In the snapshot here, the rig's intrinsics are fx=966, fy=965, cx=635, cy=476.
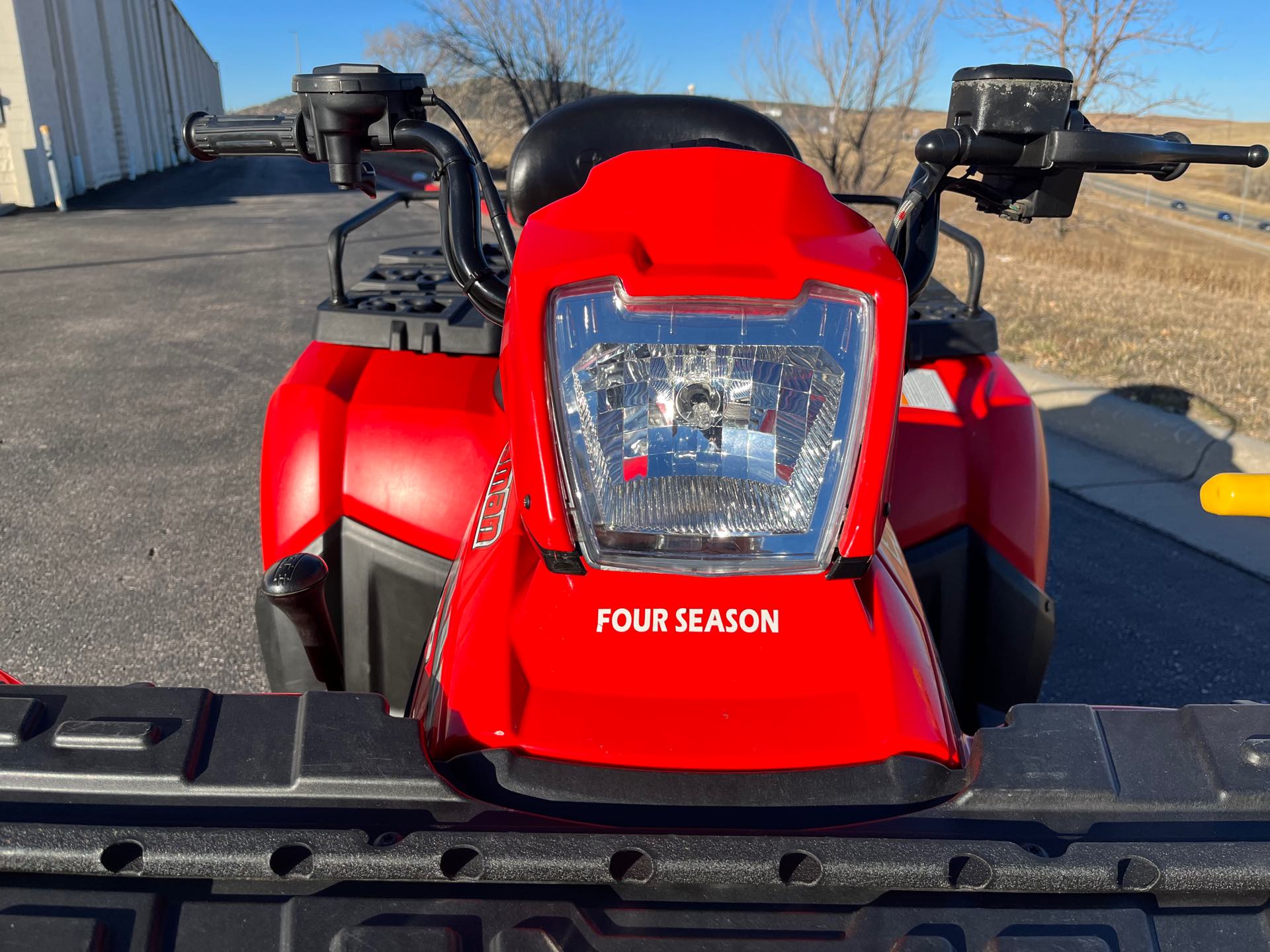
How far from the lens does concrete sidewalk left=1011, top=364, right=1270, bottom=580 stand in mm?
4168

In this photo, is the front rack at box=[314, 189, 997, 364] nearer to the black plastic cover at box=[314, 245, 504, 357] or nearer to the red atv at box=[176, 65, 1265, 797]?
the black plastic cover at box=[314, 245, 504, 357]

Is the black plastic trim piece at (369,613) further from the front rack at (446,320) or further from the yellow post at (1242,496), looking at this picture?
the yellow post at (1242,496)

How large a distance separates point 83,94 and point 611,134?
24.8 metres

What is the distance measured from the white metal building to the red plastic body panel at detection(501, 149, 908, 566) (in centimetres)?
2012

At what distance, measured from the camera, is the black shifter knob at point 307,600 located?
1536mm

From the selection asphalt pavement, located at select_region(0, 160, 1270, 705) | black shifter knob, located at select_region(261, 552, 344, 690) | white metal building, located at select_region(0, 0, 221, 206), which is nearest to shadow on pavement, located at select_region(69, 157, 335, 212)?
white metal building, located at select_region(0, 0, 221, 206)

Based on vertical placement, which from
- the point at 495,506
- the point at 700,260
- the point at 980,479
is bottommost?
the point at 980,479

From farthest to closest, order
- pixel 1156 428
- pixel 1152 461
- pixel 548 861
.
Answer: pixel 1156 428, pixel 1152 461, pixel 548 861

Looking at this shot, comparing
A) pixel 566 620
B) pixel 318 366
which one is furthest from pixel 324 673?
pixel 318 366

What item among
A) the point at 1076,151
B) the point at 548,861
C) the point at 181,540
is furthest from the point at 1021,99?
the point at 181,540

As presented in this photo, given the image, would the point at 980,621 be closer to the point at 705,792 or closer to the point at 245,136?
the point at 705,792

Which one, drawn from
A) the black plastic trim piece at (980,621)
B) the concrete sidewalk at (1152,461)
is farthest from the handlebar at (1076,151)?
the concrete sidewalk at (1152,461)

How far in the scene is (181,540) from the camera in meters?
4.04

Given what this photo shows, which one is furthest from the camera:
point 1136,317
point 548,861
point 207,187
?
point 207,187
